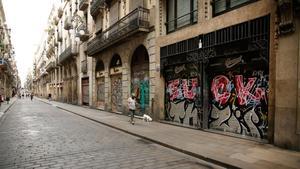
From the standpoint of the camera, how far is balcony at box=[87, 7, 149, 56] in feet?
58.2

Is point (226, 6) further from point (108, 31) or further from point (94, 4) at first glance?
point (94, 4)

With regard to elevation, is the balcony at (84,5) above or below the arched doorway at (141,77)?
above

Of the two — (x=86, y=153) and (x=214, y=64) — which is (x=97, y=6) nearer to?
(x=214, y=64)

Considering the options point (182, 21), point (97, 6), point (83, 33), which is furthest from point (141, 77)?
point (83, 33)

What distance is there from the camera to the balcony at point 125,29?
58.2ft

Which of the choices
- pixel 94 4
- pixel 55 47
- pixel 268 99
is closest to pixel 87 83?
pixel 94 4

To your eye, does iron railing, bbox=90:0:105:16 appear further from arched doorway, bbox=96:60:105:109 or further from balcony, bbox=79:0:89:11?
balcony, bbox=79:0:89:11

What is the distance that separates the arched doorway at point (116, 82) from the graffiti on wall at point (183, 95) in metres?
7.41

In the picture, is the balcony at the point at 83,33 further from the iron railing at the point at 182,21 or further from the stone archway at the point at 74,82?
the iron railing at the point at 182,21

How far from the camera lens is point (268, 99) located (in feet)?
33.0

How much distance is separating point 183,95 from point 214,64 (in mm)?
2701

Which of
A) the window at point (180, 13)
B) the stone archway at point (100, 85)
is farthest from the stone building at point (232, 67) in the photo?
the stone archway at point (100, 85)

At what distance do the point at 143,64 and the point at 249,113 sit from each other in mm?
9488

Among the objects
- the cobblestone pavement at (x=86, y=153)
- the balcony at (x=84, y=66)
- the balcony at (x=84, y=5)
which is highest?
the balcony at (x=84, y=5)
